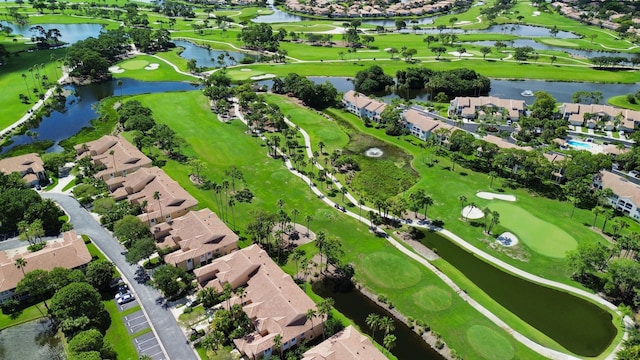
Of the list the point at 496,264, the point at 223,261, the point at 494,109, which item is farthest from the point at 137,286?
the point at 494,109

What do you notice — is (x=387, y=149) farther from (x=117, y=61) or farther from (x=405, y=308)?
(x=117, y=61)

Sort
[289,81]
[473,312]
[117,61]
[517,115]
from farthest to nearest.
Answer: [117,61] < [289,81] < [517,115] < [473,312]

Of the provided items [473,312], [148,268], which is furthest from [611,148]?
[148,268]

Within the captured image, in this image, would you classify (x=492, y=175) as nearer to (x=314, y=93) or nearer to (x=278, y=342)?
(x=278, y=342)

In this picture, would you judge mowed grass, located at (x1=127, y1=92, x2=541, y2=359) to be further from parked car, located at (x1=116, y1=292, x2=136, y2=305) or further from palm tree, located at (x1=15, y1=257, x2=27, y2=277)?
palm tree, located at (x1=15, y1=257, x2=27, y2=277)

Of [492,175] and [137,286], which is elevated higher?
[492,175]
